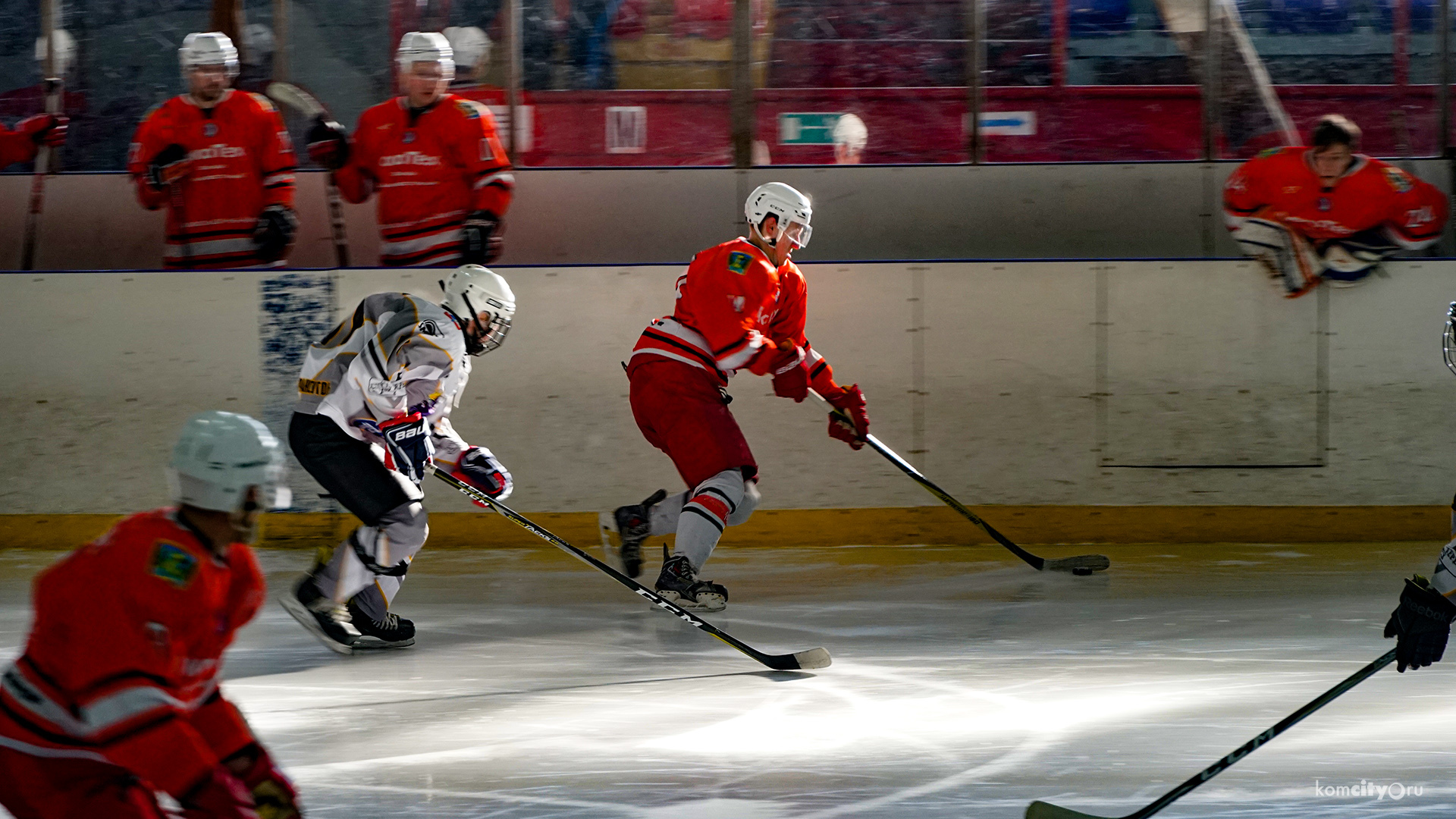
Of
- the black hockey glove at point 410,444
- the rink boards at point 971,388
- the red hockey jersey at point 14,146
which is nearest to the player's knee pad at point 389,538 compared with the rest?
the black hockey glove at point 410,444

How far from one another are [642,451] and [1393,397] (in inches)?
109

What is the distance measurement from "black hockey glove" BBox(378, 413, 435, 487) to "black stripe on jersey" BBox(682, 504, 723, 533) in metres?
0.79

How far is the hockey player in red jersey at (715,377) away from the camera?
16.0 ft

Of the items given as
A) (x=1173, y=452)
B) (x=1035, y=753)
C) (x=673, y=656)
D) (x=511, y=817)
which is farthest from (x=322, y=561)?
(x=1173, y=452)

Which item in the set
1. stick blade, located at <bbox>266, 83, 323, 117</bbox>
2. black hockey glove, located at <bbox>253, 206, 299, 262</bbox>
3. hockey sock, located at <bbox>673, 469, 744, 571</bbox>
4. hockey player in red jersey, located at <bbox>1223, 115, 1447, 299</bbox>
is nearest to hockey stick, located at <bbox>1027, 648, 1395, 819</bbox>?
hockey sock, located at <bbox>673, 469, 744, 571</bbox>

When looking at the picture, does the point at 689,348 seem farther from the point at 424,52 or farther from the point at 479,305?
the point at 424,52

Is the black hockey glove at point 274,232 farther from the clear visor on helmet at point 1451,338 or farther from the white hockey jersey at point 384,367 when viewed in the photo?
the clear visor on helmet at point 1451,338

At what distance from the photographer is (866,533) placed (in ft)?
20.0

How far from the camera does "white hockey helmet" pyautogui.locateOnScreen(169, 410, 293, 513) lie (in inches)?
76.1

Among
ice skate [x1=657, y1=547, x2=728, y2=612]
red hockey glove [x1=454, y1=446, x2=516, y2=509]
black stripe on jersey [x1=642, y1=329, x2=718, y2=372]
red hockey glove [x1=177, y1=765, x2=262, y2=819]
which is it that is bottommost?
ice skate [x1=657, y1=547, x2=728, y2=612]

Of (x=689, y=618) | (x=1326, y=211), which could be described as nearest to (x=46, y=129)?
(x=689, y=618)

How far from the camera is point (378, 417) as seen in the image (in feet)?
13.9

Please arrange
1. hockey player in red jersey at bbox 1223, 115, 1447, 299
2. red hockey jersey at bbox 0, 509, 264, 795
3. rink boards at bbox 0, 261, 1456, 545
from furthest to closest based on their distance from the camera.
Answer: hockey player in red jersey at bbox 1223, 115, 1447, 299 → rink boards at bbox 0, 261, 1456, 545 → red hockey jersey at bbox 0, 509, 264, 795

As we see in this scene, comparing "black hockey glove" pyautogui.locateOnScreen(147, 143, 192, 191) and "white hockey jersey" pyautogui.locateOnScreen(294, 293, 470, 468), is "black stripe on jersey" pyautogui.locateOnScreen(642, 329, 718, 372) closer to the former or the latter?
"white hockey jersey" pyautogui.locateOnScreen(294, 293, 470, 468)
